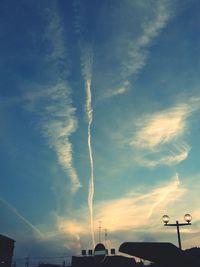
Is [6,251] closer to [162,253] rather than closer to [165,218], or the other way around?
[165,218]

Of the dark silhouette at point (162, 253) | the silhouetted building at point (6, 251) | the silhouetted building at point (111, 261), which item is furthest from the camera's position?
the silhouetted building at point (111, 261)

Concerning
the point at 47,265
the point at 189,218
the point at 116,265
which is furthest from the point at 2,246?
the point at 189,218

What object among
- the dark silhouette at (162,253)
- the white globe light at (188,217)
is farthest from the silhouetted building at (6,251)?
the dark silhouette at (162,253)

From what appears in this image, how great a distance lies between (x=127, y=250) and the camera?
8.04m

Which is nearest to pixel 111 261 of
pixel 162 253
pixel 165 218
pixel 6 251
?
pixel 6 251

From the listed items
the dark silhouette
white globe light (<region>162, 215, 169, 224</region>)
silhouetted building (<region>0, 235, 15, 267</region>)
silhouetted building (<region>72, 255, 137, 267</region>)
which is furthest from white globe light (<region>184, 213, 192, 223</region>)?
silhouetted building (<region>72, 255, 137, 267</region>)

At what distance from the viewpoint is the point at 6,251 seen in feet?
184

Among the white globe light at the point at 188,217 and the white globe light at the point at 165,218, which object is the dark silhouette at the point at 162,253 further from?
the white globe light at the point at 165,218

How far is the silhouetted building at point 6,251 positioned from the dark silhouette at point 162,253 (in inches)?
2065

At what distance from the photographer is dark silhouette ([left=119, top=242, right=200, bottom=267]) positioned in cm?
734

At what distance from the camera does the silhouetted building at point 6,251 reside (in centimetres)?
5444

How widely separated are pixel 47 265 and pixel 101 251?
9020 centimetres

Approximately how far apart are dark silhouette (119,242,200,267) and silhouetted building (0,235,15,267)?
5245 centimetres

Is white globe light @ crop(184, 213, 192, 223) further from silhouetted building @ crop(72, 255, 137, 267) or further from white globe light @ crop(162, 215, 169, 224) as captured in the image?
silhouetted building @ crop(72, 255, 137, 267)
